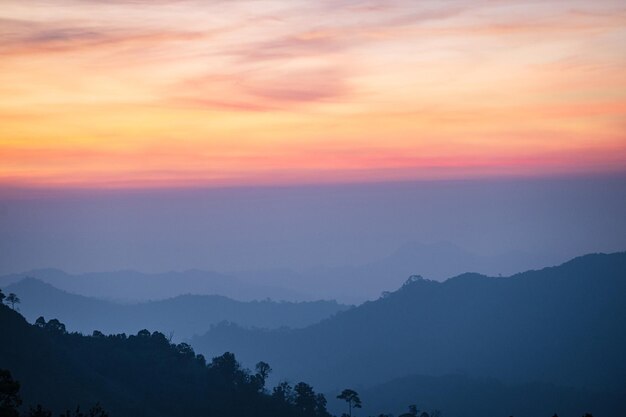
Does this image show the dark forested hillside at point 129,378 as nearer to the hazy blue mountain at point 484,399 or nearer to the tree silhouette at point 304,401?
the tree silhouette at point 304,401

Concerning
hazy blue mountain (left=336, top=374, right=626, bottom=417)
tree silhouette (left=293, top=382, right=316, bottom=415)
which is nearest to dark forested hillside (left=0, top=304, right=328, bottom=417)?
tree silhouette (left=293, top=382, right=316, bottom=415)

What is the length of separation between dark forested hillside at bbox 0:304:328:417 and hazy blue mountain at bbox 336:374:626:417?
62.8m

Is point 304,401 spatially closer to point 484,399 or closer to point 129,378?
point 129,378

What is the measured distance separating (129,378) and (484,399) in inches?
3828

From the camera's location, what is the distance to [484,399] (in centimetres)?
16750

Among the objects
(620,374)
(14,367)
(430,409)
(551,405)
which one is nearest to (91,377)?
(14,367)

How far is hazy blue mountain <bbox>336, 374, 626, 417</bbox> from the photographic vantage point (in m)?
162

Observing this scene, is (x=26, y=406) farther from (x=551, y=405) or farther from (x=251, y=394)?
(x=551, y=405)

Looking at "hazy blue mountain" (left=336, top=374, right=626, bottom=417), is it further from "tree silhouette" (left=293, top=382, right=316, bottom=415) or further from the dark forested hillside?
the dark forested hillside

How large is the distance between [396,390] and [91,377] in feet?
339

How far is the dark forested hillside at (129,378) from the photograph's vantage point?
86.8 meters

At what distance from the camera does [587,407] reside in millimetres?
162500

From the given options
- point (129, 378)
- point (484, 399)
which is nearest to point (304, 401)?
point (129, 378)

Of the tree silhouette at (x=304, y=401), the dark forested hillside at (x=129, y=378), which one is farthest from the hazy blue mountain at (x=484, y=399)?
the dark forested hillside at (x=129, y=378)
